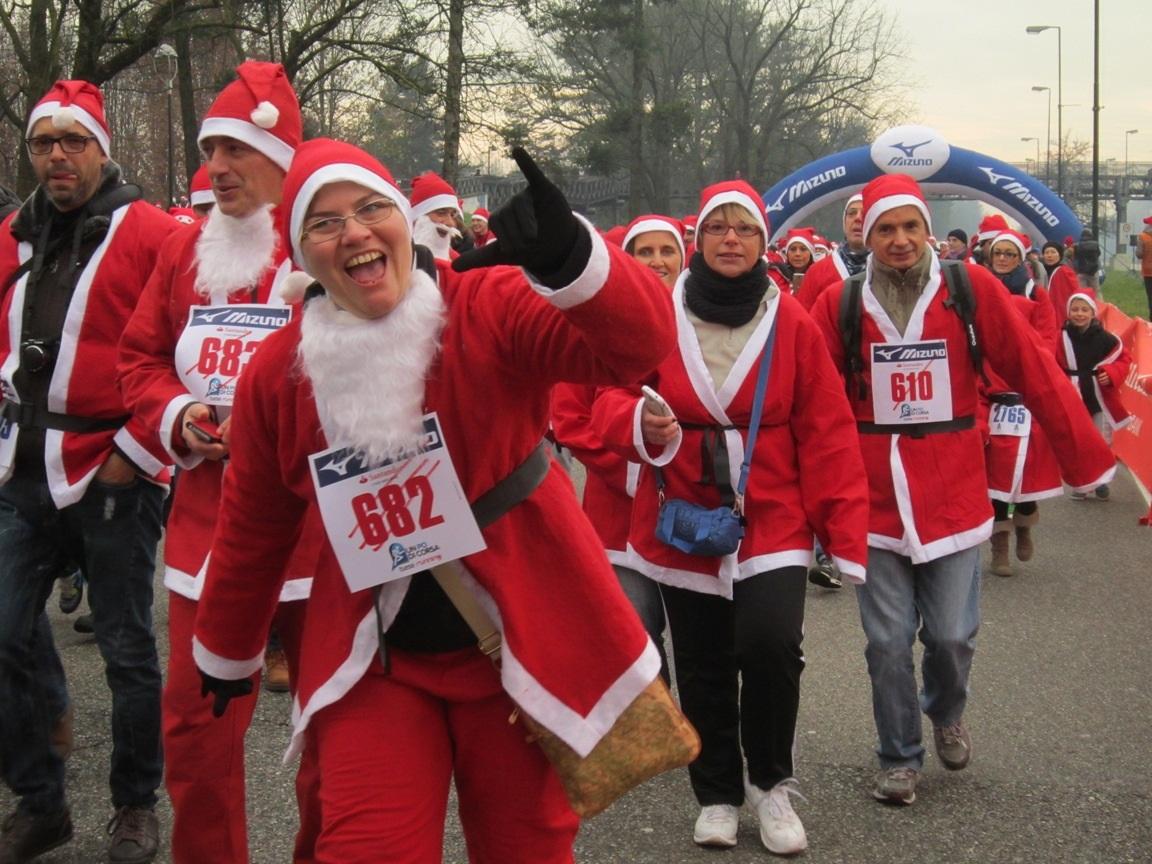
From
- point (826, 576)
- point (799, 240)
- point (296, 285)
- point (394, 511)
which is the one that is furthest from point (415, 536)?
point (799, 240)

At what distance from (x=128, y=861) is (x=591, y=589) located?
220cm

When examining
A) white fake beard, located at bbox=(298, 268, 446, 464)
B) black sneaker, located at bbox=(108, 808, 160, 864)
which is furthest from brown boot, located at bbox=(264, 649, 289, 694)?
white fake beard, located at bbox=(298, 268, 446, 464)

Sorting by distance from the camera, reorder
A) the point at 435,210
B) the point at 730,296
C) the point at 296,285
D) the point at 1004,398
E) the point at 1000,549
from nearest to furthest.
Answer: the point at 296,285
the point at 730,296
the point at 1004,398
the point at 1000,549
the point at 435,210

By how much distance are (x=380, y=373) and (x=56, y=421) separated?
6.49ft

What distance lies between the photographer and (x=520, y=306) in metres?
2.57

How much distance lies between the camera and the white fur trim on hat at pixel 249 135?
3893 millimetres

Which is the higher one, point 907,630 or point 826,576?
point 907,630

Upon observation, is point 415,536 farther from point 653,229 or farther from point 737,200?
point 653,229

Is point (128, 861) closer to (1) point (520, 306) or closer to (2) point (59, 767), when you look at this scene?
(2) point (59, 767)

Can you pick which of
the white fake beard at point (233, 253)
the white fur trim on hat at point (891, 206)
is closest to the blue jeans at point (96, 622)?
the white fake beard at point (233, 253)

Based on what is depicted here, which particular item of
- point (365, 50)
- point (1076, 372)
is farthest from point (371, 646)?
point (365, 50)

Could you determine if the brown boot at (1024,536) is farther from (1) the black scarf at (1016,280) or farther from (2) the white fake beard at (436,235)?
(2) the white fake beard at (436,235)

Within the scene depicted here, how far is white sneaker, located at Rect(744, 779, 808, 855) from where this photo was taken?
4359mm

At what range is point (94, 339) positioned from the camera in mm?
4305
